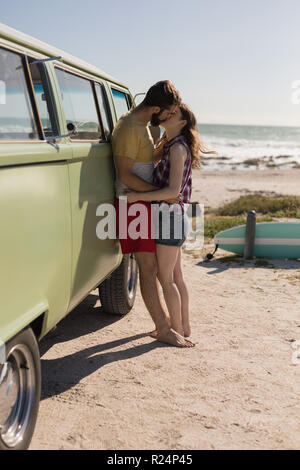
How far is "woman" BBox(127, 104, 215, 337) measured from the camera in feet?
12.8

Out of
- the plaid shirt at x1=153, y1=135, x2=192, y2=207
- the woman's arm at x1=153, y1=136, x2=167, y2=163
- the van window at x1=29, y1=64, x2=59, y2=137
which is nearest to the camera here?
the van window at x1=29, y1=64, x2=59, y2=137

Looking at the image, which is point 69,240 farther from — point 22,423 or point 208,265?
point 208,265

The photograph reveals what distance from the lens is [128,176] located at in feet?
12.6

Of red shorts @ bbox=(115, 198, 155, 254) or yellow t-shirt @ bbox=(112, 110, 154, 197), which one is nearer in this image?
yellow t-shirt @ bbox=(112, 110, 154, 197)

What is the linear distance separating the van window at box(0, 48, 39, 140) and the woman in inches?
53.9

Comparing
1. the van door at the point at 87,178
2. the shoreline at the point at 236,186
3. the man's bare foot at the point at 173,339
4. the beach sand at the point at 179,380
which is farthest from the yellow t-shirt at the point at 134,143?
the shoreline at the point at 236,186

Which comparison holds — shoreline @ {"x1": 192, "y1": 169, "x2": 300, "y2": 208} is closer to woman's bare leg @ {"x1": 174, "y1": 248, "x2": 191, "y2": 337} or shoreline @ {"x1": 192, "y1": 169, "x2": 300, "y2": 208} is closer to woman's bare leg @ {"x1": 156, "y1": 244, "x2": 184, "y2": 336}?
woman's bare leg @ {"x1": 174, "y1": 248, "x2": 191, "y2": 337}

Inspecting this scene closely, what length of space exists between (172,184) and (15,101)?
5.18 ft

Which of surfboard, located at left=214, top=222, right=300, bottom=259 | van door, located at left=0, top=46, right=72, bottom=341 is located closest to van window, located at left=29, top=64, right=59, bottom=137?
van door, located at left=0, top=46, right=72, bottom=341

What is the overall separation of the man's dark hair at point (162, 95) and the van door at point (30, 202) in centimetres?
110

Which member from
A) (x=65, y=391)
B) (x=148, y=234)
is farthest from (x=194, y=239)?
(x=65, y=391)

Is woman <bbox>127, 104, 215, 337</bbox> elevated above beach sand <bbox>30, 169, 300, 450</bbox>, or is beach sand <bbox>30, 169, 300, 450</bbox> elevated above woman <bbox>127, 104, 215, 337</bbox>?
woman <bbox>127, 104, 215, 337</bbox>

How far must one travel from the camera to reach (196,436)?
290 centimetres
